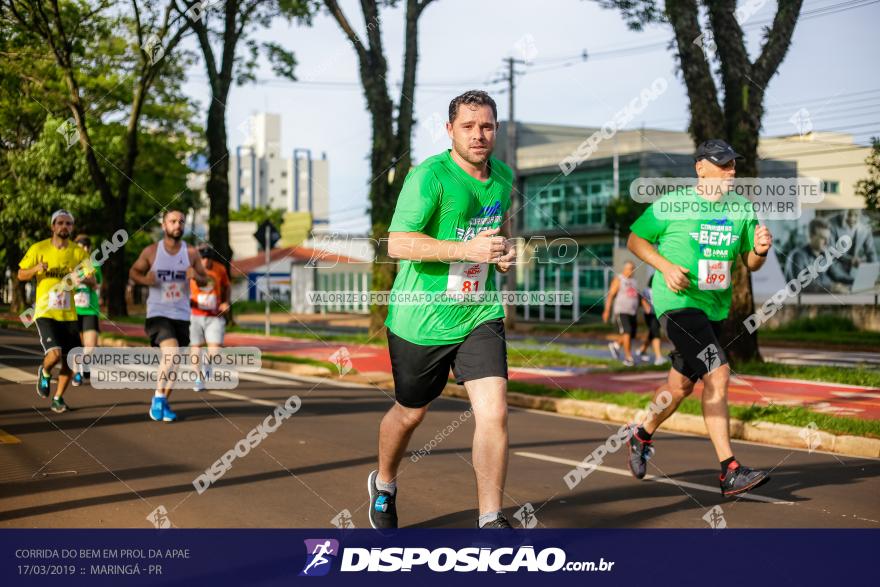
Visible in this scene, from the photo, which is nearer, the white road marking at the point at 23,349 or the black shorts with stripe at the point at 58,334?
the black shorts with stripe at the point at 58,334

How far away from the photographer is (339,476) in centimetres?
652

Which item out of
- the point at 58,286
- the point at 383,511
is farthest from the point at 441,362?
the point at 58,286

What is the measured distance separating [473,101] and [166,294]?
5.58m

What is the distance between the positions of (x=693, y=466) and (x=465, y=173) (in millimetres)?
3724

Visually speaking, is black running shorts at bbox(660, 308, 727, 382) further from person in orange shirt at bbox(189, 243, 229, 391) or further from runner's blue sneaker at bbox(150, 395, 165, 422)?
person in orange shirt at bbox(189, 243, 229, 391)

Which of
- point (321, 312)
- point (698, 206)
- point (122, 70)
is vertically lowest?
point (321, 312)

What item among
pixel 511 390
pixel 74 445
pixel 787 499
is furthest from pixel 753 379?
pixel 74 445

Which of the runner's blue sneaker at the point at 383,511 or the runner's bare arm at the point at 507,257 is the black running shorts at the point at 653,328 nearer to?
the runner's blue sneaker at the point at 383,511

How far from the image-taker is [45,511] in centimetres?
527

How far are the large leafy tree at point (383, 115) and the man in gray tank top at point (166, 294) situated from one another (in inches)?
470

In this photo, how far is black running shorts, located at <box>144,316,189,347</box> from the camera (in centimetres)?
913

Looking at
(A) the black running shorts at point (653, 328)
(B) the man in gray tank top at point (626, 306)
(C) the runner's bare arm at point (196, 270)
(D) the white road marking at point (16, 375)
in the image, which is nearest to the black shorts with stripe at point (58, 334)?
(C) the runner's bare arm at point (196, 270)

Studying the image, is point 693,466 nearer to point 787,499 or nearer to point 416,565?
point 787,499

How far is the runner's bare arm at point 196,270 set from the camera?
912cm
